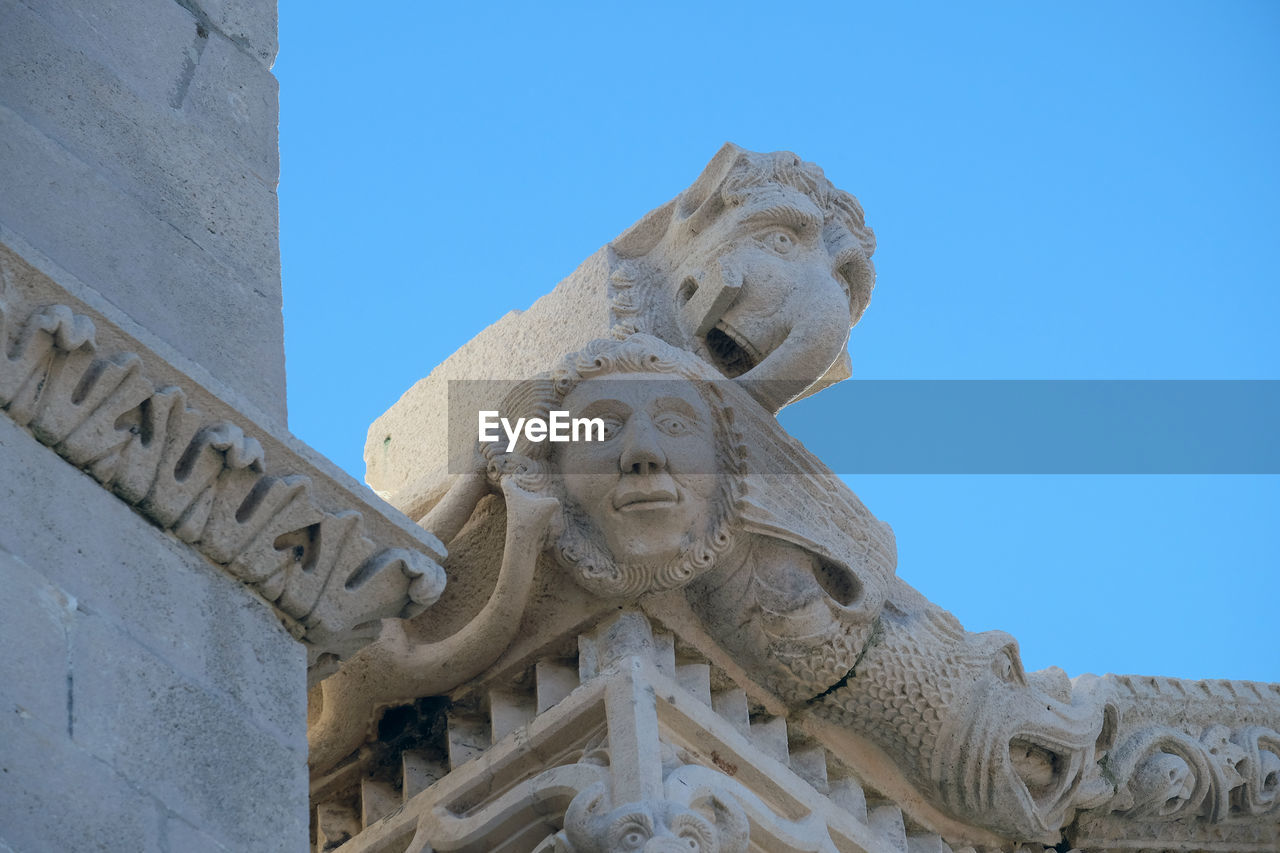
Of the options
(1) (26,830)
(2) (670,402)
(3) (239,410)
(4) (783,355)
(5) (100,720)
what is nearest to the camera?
(1) (26,830)

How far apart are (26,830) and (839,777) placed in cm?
345

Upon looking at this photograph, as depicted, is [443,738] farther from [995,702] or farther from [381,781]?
[995,702]

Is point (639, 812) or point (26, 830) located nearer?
point (26, 830)

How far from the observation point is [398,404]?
8.12 m

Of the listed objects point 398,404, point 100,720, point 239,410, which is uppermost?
point 398,404

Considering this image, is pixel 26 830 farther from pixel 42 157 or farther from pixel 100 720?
pixel 42 157

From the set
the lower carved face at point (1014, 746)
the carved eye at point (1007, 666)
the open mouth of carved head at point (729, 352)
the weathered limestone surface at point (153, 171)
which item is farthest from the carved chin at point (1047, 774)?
the weathered limestone surface at point (153, 171)

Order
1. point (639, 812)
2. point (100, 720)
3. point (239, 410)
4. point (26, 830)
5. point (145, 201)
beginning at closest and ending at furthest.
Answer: point (26, 830) → point (100, 720) → point (239, 410) → point (145, 201) → point (639, 812)

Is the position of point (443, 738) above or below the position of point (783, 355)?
below

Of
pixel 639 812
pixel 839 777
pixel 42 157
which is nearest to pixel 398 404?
pixel 839 777

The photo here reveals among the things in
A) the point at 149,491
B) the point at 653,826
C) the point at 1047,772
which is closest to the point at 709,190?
the point at 1047,772

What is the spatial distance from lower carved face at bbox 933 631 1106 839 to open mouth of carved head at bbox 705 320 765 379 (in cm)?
108

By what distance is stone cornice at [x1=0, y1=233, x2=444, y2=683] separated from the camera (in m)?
4.18

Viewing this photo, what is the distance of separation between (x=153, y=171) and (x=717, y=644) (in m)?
2.33
